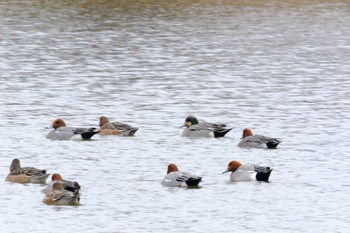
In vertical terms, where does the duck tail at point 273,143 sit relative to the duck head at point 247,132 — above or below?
below

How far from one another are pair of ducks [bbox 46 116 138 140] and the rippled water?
0.25m

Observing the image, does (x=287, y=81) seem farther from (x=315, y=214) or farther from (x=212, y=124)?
(x=315, y=214)

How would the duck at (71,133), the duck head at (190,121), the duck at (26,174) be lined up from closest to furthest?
the duck at (26,174)
the duck at (71,133)
the duck head at (190,121)

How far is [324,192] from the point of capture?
2347 cm

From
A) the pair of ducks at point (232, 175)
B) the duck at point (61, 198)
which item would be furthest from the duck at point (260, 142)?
the duck at point (61, 198)

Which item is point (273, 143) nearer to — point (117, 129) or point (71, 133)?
point (117, 129)

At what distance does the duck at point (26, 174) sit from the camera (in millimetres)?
24062

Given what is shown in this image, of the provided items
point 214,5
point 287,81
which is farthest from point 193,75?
point 214,5

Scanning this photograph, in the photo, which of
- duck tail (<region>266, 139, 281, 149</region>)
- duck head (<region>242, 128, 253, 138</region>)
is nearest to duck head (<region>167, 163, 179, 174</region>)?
duck tail (<region>266, 139, 281, 149</region>)

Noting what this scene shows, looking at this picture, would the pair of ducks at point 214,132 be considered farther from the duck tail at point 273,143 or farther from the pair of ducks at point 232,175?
the pair of ducks at point 232,175

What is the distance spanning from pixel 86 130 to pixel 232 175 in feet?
19.2

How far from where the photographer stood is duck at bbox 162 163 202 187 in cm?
2364

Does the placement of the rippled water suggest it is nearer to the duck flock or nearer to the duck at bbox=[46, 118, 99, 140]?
the duck flock

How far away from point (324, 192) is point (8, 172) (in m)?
6.99
